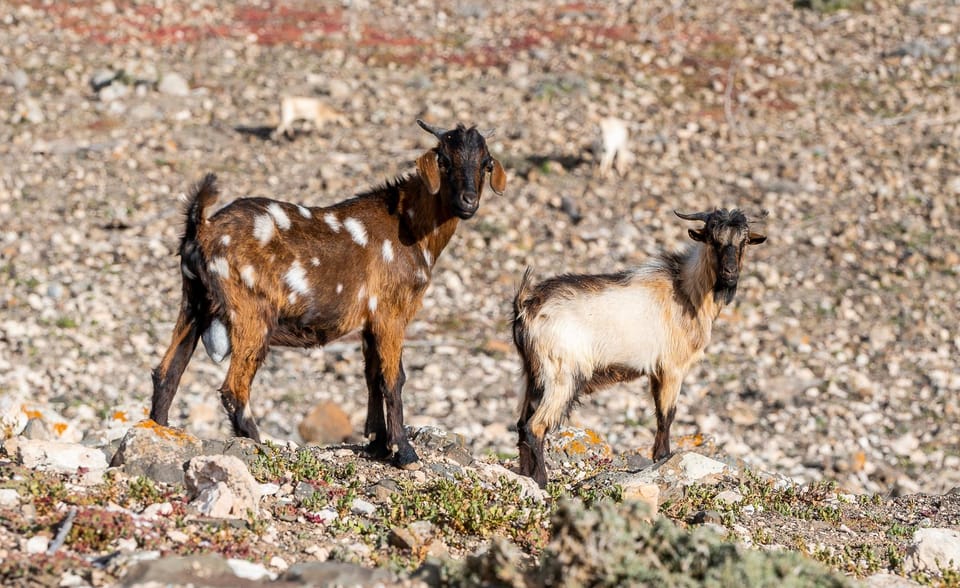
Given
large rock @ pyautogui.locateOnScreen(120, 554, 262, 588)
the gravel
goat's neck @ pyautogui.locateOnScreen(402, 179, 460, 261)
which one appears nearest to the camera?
large rock @ pyautogui.locateOnScreen(120, 554, 262, 588)

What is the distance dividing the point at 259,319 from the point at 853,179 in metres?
13.4

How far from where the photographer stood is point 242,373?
8.19 metres

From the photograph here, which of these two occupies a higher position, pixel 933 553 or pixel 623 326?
A: pixel 623 326

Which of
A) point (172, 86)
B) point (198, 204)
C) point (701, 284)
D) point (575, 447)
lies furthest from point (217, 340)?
point (172, 86)

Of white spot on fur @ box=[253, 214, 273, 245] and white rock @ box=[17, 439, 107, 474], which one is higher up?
white spot on fur @ box=[253, 214, 273, 245]

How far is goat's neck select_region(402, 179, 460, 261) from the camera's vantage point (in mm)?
9102

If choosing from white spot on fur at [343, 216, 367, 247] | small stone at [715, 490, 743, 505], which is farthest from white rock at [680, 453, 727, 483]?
white spot on fur at [343, 216, 367, 247]

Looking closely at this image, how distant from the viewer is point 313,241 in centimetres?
860

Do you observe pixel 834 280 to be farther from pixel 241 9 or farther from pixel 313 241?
pixel 241 9

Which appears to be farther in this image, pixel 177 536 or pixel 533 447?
pixel 533 447

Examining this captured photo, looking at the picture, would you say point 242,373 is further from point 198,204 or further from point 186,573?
point 186,573

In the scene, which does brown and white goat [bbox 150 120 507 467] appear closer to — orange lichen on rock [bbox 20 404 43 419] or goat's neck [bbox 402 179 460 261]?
goat's neck [bbox 402 179 460 261]

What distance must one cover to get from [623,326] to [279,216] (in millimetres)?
2948

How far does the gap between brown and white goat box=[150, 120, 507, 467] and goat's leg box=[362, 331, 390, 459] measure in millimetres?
11
